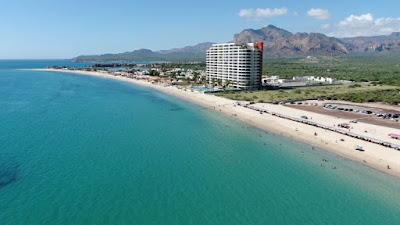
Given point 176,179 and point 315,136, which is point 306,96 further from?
point 176,179

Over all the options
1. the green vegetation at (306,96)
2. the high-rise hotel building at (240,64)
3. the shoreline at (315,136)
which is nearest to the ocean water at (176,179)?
the shoreline at (315,136)

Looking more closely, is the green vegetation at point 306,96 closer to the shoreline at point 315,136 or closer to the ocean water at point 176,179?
the shoreline at point 315,136

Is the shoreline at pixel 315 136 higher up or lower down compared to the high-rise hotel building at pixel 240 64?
lower down

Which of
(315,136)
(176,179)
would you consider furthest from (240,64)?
(176,179)

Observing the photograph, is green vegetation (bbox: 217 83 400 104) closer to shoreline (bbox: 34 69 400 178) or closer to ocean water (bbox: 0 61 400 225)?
shoreline (bbox: 34 69 400 178)

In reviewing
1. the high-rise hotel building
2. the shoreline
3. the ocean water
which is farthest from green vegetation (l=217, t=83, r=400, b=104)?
the ocean water

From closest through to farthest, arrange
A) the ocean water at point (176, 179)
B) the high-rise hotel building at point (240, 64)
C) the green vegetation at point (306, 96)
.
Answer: the ocean water at point (176, 179), the green vegetation at point (306, 96), the high-rise hotel building at point (240, 64)
